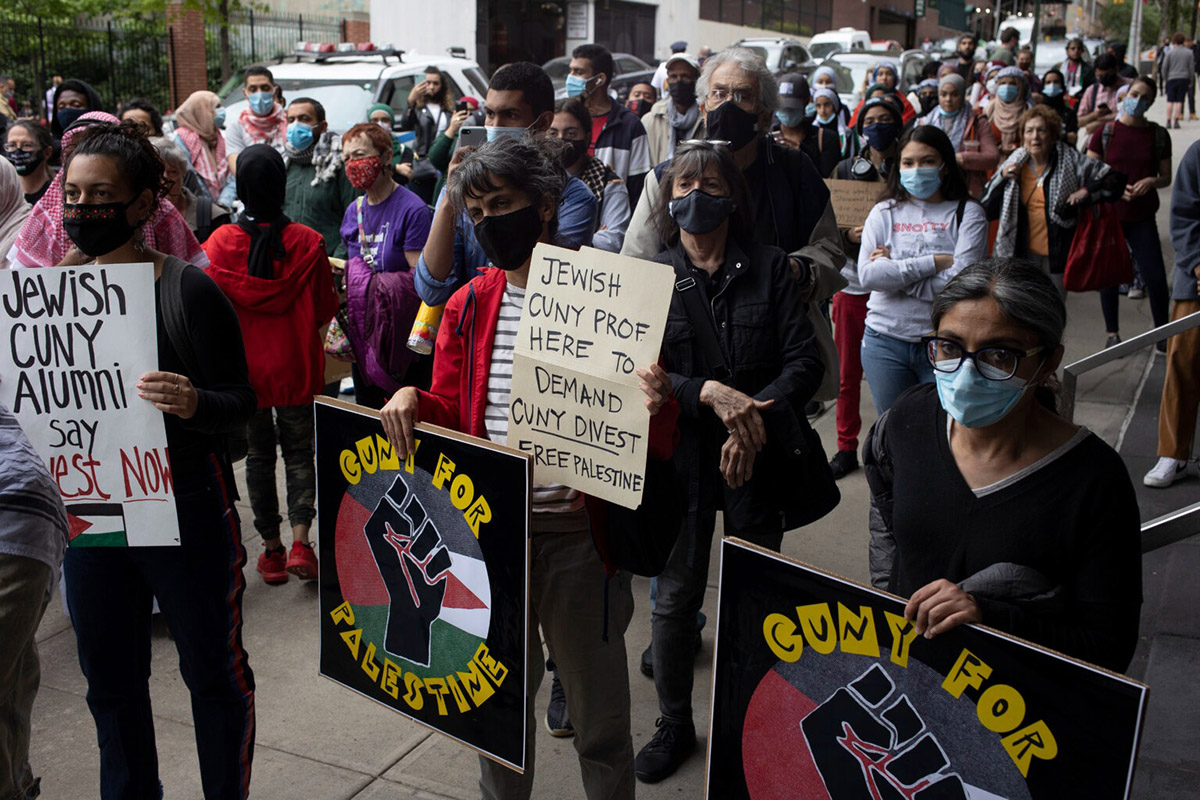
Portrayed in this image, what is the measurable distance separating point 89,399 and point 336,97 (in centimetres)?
1069

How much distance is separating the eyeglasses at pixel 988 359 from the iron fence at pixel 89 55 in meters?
19.9

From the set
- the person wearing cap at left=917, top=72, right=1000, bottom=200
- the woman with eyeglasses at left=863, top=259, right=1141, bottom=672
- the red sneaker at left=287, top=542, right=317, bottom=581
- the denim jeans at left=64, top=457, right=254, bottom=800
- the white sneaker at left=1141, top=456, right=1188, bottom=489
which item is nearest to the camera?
the woman with eyeglasses at left=863, top=259, right=1141, bottom=672

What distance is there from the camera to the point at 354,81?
43.6ft

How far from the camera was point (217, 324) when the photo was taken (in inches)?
123

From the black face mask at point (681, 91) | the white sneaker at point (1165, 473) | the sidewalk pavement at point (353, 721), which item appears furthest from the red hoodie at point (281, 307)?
the white sneaker at point (1165, 473)

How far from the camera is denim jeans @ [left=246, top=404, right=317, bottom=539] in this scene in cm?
533

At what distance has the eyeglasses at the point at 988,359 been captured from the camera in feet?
7.55

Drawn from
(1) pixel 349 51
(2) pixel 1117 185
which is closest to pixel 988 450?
(2) pixel 1117 185

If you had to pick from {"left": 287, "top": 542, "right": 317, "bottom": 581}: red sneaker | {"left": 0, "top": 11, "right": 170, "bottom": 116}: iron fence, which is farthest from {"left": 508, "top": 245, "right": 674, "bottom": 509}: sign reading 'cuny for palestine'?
{"left": 0, "top": 11, "right": 170, "bottom": 116}: iron fence

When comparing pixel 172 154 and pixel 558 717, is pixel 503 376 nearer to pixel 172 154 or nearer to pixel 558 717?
pixel 558 717

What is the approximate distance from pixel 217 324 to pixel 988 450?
79.7 inches

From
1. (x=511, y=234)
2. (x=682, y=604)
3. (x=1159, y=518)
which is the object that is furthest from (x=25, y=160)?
(x=1159, y=518)

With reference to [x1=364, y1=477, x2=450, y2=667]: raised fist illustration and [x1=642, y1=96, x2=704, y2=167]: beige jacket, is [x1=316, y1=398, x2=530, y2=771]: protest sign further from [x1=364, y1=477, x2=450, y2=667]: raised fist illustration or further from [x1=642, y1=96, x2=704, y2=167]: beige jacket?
[x1=642, y1=96, x2=704, y2=167]: beige jacket

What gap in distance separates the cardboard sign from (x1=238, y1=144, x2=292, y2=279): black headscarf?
3366mm
